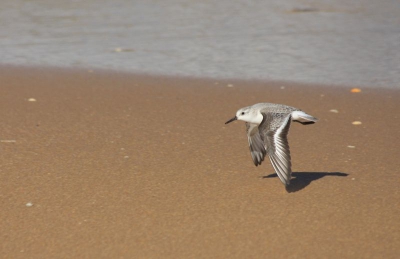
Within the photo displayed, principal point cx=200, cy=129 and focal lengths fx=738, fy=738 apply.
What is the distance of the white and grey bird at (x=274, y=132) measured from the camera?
178 inches

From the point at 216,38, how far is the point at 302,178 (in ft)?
19.9

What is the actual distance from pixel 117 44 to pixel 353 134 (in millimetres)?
5071

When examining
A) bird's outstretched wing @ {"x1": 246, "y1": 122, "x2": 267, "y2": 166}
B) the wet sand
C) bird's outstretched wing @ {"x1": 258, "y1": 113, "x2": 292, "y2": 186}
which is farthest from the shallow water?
bird's outstretched wing @ {"x1": 258, "y1": 113, "x2": 292, "y2": 186}

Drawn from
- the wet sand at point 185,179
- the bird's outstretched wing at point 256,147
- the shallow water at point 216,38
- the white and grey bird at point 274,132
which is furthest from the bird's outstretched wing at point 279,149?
the shallow water at point 216,38

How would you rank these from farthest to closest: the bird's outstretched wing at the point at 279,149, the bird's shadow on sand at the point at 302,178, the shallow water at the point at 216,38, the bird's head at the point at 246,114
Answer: the shallow water at the point at 216,38 → the bird's head at the point at 246,114 → the bird's shadow on sand at the point at 302,178 → the bird's outstretched wing at the point at 279,149

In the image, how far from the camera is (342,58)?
31.2 feet

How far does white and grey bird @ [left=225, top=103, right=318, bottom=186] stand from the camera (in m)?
4.52

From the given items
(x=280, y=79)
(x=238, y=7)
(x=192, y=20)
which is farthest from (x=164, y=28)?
(x=280, y=79)

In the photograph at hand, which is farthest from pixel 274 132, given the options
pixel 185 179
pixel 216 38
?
pixel 216 38

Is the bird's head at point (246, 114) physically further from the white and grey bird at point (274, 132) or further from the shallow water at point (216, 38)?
the shallow water at point (216, 38)

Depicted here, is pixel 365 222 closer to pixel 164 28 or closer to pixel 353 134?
pixel 353 134

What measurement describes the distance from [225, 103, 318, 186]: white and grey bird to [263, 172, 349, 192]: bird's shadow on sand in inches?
8.7

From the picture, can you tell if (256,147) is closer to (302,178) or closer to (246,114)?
(246,114)

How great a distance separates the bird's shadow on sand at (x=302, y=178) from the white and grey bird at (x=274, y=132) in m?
0.22
